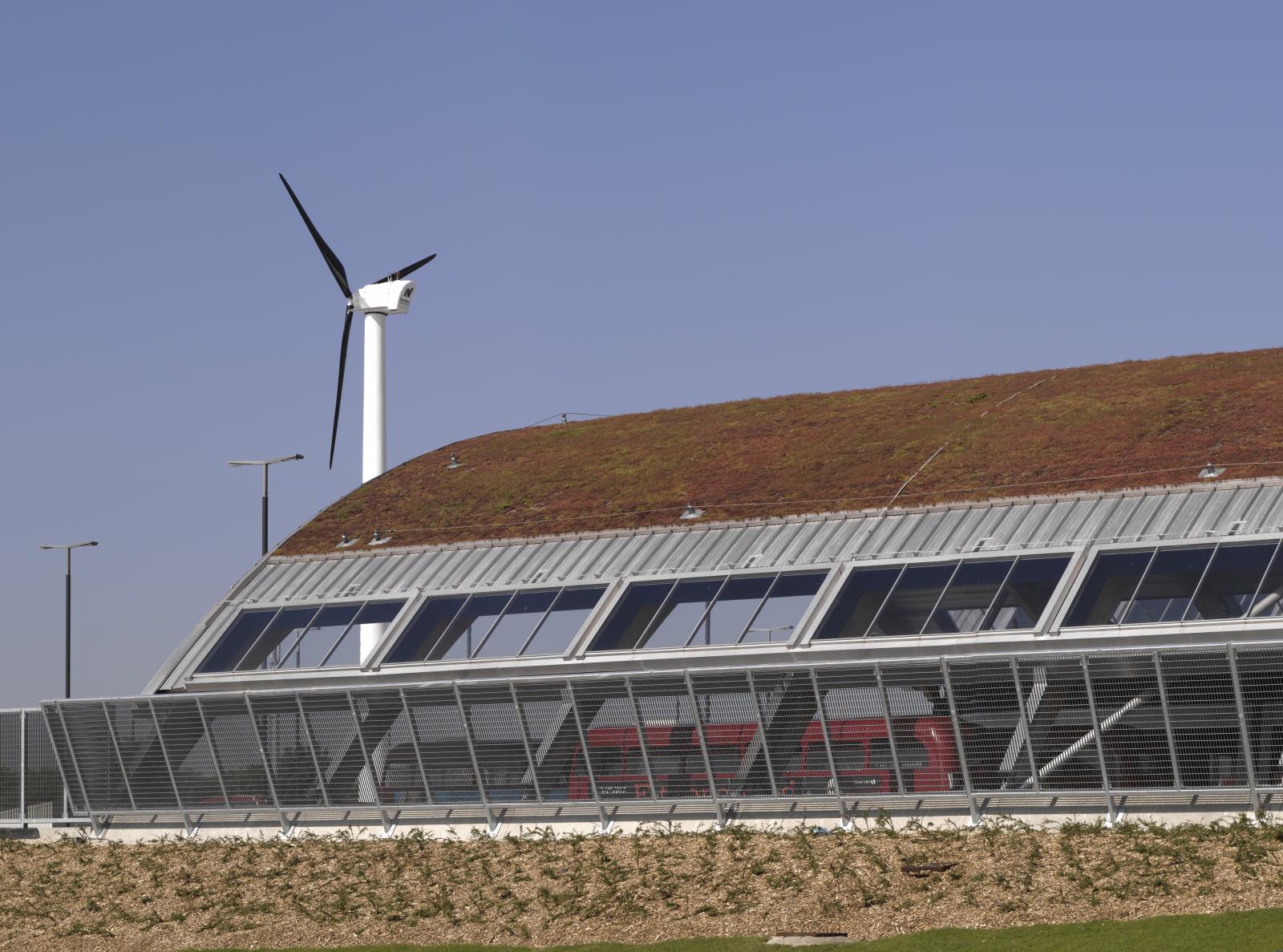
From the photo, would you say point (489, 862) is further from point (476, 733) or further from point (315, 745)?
point (315, 745)

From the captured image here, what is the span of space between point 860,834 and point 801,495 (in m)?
13.8

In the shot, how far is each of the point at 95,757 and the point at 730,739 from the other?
44.6 feet

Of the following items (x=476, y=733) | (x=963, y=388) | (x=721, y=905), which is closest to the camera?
(x=721, y=905)

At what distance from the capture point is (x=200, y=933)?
83.2 feet

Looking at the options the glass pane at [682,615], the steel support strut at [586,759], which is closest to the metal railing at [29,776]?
the steel support strut at [586,759]

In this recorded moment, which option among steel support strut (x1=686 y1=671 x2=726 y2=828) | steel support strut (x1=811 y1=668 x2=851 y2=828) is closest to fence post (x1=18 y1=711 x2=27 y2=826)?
steel support strut (x1=686 y1=671 x2=726 y2=828)

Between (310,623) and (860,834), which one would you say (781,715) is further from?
(310,623)

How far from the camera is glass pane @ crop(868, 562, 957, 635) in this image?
103ft

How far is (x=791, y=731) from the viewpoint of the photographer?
27.2 m

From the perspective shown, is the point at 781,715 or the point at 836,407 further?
the point at 836,407

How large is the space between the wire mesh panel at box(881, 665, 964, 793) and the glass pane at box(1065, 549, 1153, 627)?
4565 mm

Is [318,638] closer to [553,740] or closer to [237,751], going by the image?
[237,751]

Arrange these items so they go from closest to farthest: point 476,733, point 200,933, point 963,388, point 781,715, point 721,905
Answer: point 721,905
point 200,933
point 781,715
point 476,733
point 963,388

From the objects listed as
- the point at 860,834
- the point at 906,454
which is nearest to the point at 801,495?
the point at 906,454
